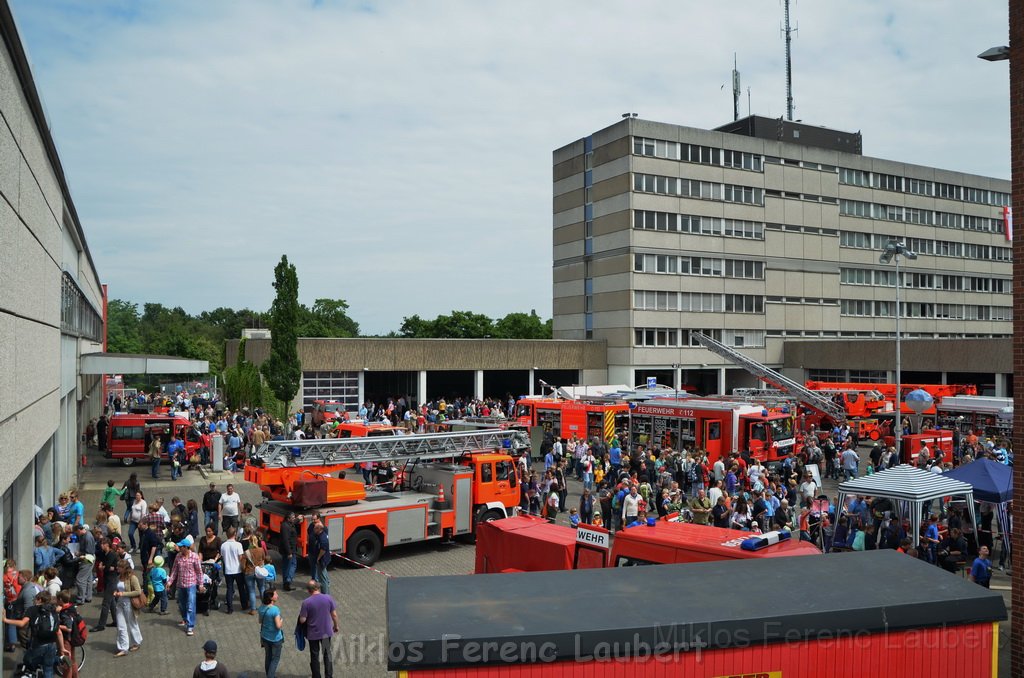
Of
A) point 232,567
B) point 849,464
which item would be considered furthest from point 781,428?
point 232,567

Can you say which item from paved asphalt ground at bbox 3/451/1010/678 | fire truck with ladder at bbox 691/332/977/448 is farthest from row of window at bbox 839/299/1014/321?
paved asphalt ground at bbox 3/451/1010/678

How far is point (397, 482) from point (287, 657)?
8.06 meters

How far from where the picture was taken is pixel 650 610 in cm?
695

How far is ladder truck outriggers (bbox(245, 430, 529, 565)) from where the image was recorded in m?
17.0

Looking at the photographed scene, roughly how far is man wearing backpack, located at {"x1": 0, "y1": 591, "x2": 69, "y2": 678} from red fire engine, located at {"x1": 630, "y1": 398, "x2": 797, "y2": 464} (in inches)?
920

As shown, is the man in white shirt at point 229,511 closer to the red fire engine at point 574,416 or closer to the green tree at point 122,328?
the red fire engine at point 574,416

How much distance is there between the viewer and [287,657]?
12.3m

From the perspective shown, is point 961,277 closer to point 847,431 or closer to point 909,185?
point 909,185

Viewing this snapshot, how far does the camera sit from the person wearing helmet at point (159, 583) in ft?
46.6

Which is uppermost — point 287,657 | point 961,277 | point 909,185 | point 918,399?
point 909,185

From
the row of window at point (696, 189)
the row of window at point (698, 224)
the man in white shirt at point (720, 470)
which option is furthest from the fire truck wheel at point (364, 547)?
the row of window at point (696, 189)

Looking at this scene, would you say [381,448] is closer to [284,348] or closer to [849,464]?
[849,464]

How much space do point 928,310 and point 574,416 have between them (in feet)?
157

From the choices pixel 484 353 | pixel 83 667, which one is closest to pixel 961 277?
pixel 484 353
